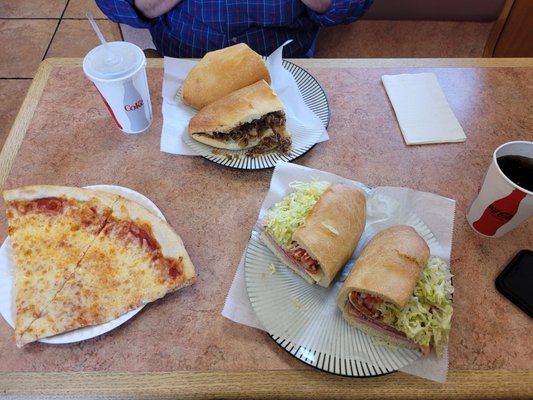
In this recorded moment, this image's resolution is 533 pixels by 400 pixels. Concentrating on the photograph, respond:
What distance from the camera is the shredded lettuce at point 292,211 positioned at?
0.95 metres

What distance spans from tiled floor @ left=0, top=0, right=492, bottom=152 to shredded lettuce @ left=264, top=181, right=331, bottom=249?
1177 millimetres

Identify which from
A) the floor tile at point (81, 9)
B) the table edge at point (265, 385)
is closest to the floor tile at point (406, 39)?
the table edge at point (265, 385)

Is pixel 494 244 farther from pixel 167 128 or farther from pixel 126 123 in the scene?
pixel 126 123

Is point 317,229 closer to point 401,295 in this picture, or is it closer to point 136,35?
point 401,295

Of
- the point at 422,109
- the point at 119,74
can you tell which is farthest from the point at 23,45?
the point at 422,109

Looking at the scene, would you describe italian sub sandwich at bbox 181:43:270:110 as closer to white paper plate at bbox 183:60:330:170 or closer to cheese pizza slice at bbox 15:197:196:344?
white paper plate at bbox 183:60:330:170

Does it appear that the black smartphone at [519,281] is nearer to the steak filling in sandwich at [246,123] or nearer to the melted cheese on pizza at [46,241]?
the steak filling in sandwich at [246,123]

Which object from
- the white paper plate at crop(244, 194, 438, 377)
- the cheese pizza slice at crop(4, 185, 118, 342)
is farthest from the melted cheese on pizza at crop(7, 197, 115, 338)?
the white paper plate at crop(244, 194, 438, 377)

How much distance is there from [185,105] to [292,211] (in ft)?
1.86

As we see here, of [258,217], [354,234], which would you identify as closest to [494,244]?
[354,234]

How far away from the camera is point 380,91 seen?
138cm

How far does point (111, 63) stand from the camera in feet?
3.51

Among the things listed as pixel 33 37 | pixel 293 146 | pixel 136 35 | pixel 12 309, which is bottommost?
pixel 33 37

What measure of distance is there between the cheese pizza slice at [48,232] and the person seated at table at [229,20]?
860mm
